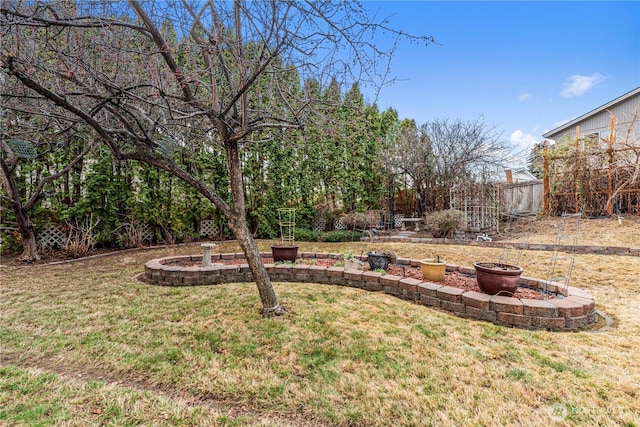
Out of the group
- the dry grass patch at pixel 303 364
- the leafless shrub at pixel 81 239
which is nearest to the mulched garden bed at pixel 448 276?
the dry grass patch at pixel 303 364

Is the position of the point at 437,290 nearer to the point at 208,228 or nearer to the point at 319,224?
the point at 319,224

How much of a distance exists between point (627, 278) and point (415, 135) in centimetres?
777

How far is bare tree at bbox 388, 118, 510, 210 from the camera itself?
34.8ft

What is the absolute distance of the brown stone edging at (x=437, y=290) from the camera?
2.97m

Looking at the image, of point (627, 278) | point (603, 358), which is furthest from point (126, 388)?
point (627, 278)

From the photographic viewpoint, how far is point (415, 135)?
11.2 meters

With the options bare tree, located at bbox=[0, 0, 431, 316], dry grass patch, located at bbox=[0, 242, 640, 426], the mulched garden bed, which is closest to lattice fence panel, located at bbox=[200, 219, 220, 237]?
the mulched garden bed

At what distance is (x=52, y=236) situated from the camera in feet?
20.1

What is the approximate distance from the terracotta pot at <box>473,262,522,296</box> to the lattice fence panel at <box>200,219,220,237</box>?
677 centimetres

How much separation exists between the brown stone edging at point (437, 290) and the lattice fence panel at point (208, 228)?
2798 mm

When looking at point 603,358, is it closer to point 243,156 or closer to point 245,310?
point 245,310

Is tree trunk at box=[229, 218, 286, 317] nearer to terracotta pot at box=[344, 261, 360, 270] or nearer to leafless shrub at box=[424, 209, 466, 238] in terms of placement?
terracotta pot at box=[344, 261, 360, 270]

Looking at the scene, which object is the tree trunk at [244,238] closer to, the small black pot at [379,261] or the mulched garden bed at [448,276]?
the small black pot at [379,261]

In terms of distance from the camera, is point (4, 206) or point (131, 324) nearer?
point (131, 324)
